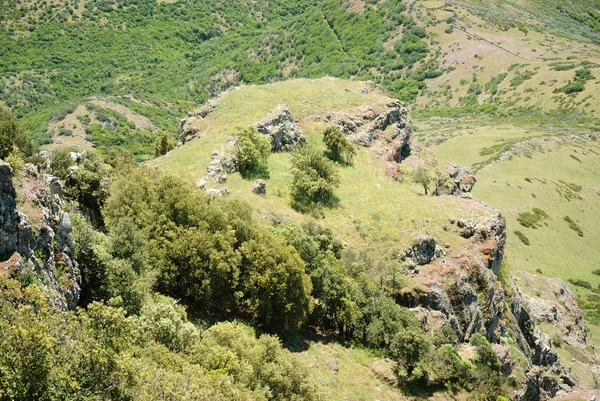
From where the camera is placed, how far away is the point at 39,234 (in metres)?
19.9

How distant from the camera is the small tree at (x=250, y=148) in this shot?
173 ft

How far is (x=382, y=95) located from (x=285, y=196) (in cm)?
4177

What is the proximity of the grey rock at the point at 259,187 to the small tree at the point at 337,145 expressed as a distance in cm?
1504

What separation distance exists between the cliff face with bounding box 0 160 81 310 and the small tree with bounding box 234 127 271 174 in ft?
93.2

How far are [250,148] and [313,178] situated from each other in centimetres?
794

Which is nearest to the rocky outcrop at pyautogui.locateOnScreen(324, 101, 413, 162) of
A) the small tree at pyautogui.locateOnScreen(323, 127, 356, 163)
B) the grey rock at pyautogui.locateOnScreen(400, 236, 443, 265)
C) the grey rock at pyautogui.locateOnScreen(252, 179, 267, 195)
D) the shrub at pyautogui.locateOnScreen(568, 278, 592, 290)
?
the small tree at pyautogui.locateOnScreen(323, 127, 356, 163)

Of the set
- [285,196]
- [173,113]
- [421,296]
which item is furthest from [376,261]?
[173,113]

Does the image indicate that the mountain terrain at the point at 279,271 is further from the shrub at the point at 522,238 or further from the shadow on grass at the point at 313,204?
the shrub at the point at 522,238

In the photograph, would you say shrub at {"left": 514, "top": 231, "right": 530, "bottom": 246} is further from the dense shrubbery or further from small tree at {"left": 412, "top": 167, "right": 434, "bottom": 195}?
the dense shrubbery

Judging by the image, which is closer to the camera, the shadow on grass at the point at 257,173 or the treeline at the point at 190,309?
the treeline at the point at 190,309

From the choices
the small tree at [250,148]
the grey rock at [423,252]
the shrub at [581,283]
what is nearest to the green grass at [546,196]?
the shrub at [581,283]

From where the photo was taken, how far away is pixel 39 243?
19.8m

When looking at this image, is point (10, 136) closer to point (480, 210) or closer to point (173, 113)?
point (480, 210)

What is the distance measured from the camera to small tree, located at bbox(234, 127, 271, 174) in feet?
173
